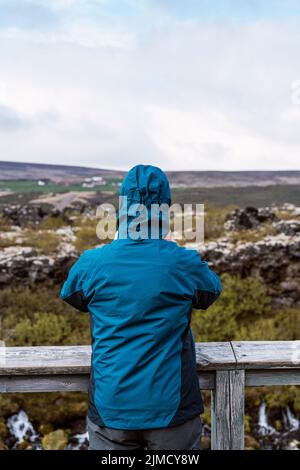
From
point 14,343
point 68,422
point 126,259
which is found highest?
point 126,259

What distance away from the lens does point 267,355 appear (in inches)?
69.7

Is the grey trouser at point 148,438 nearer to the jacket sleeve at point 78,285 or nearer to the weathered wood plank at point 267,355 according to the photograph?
the weathered wood plank at point 267,355

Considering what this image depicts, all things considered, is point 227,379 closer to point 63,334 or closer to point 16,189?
point 63,334

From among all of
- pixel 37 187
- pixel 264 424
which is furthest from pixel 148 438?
pixel 37 187

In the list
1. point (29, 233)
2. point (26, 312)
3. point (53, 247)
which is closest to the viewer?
point (26, 312)

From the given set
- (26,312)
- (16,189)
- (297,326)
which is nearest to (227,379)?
(297,326)

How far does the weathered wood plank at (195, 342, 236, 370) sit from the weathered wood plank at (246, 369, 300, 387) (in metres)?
0.10

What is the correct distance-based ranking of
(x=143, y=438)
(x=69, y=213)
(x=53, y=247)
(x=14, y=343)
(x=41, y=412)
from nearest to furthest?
1. (x=143, y=438)
2. (x=41, y=412)
3. (x=14, y=343)
4. (x=53, y=247)
5. (x=69, y=213)

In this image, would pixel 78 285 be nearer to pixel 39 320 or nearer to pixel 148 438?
pixel 148 438

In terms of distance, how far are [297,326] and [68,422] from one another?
3.66m

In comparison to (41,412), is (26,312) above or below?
above

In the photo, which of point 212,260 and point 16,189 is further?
point 16,189

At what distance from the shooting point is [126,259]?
5.12ft

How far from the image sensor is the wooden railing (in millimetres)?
1729
